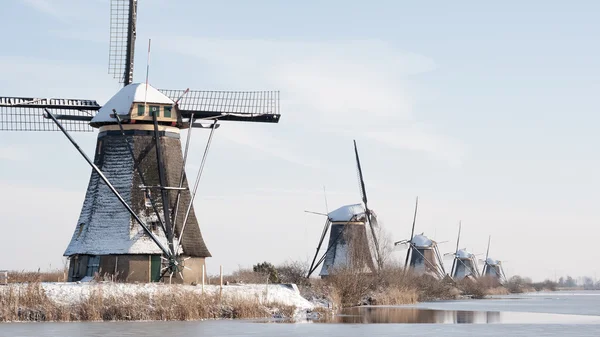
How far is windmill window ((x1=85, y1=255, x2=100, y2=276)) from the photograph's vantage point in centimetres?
2720

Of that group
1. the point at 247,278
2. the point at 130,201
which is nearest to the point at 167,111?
the point at 130,201

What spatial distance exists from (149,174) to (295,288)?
5554 millimetres

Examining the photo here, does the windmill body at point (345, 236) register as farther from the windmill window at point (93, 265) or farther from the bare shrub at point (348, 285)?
the windmill window at point (93, 265)

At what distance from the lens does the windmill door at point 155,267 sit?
1063 inches

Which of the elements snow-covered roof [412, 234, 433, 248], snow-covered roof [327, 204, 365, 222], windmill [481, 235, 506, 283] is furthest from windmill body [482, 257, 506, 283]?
snow-covered roof [327, 204, 365, 222]

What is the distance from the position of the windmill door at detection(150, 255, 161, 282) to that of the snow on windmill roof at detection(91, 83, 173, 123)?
4099mm

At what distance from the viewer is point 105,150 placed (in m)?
27.9

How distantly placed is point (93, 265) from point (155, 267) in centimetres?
180

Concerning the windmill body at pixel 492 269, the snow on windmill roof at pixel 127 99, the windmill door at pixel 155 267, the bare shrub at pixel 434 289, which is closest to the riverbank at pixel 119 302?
the windmill door at pixel 155 267

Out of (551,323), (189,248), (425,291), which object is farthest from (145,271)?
(425,291)

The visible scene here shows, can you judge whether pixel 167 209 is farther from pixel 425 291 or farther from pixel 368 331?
pixel 425 291

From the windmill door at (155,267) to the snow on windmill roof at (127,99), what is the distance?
4099mm

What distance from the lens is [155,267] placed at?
27.1 meters

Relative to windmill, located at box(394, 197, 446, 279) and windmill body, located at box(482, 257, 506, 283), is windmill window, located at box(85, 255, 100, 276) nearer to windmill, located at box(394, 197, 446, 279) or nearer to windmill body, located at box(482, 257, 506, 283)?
windmill, located at box(394, 197, 446, 279)
